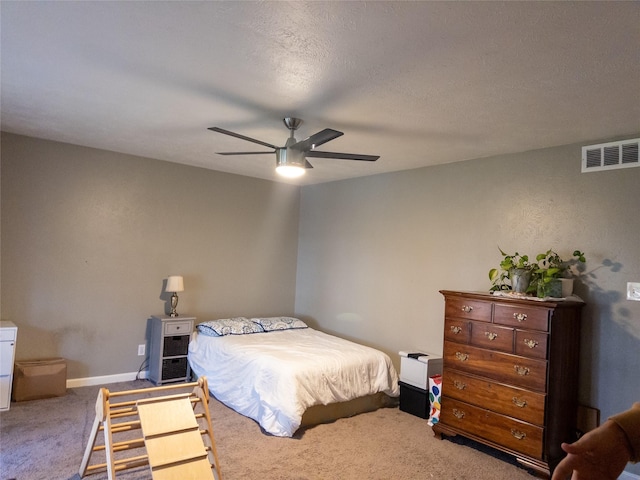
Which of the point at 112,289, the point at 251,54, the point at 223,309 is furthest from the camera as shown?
the point at 223,309

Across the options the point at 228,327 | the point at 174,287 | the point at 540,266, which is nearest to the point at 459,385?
the point at 540,266

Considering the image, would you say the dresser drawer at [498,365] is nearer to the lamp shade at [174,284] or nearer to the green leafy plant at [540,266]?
the green leafy plant at [540,266]

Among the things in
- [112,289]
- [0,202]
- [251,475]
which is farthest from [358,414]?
[0,202]

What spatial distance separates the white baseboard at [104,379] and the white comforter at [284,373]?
2.13ft

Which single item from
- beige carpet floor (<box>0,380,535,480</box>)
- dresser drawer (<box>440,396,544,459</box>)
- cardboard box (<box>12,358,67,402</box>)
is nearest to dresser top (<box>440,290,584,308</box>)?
dresser drawer (<box>440,396,544,459</box>)

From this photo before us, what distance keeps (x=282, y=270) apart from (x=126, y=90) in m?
3.48

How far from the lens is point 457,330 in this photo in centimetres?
340

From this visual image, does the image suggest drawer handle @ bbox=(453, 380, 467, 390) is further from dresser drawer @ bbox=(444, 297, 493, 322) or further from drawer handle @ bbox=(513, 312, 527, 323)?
drawer handle @ bbox=(513, 312, 527, 323)

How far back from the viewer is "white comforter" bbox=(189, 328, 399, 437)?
338 cm

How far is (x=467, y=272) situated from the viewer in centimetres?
402

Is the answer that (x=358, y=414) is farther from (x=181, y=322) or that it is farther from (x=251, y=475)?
(x=181, y=322)

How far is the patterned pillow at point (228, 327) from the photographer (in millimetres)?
4535

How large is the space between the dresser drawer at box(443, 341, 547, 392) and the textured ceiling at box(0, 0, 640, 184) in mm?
1653

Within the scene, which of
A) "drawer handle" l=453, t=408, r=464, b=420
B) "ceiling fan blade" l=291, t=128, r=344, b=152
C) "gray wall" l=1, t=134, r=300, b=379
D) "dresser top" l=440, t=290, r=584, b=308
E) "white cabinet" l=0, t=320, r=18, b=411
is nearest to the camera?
"ceiling fan blade" l=291, t=128, r=344, b=152
